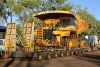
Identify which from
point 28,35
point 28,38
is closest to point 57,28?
point 28,35

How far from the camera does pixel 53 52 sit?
81.5 feet

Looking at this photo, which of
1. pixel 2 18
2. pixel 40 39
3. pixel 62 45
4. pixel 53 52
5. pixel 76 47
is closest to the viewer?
pixel 53 52

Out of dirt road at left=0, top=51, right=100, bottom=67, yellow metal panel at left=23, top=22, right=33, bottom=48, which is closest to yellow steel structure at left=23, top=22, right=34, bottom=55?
yellow metal panel at left=23, top=22, right=33, bottom=48

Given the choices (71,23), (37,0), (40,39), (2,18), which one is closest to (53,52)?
(40,39)

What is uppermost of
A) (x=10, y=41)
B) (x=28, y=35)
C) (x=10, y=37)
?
(x=28, y=35)

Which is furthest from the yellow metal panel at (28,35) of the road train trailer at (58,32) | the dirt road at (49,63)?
the dirt road at (49,63)

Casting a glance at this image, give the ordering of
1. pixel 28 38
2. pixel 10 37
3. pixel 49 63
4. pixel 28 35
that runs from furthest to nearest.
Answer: pixel 10 37, pixel 28 35, pixel 28 38, pixel 49 63

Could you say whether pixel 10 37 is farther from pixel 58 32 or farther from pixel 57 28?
pixel 57 28

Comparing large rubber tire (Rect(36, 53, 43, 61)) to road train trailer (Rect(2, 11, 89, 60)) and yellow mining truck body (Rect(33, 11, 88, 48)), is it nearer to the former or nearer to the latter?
road train trailer (Rect(2, 11, 89, 60))

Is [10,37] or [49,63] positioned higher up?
[10,37]

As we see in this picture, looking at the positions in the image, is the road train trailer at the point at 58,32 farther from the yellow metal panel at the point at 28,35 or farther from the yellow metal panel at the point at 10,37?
the yellow metal panel at the point at 28,35

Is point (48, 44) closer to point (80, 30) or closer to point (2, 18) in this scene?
point (80, 30)

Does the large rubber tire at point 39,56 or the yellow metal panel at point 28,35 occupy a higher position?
the yellow metal panel at point 28,35

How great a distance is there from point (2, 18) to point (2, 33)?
863 inches
